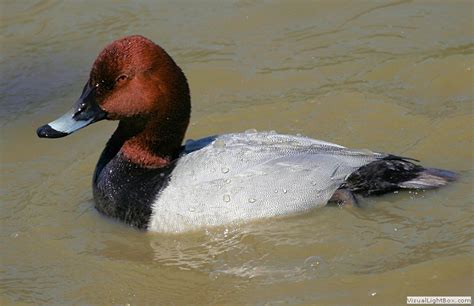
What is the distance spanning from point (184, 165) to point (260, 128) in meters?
1.45

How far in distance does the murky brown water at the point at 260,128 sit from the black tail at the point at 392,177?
80mm

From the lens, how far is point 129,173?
637cm

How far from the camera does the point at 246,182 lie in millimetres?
6082

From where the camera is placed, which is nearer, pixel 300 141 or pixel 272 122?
pixel 300 141

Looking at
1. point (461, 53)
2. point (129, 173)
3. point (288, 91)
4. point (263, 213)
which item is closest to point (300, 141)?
point (263, 213)


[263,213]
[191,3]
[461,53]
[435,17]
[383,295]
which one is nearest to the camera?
[383,295]

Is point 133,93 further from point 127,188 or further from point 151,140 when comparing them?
point 127,188

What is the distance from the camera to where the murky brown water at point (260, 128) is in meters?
5.64

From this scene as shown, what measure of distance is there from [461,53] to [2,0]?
4624 mm

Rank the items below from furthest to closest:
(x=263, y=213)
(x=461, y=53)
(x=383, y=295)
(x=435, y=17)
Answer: (x=435, y=17) < (x=461, y=53) < (x=263, y=213) < (x=383, y=295)

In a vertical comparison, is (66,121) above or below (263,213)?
above

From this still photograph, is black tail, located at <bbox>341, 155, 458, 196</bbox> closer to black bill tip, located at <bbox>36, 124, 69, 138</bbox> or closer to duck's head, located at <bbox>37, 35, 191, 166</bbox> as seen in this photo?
duck's head, located at <bbox>37, 35, 191, 166</bbox>

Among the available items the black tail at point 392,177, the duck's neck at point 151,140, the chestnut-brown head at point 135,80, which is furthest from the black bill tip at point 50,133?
the black tail at point 392,177

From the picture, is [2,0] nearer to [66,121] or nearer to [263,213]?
[66,121]
